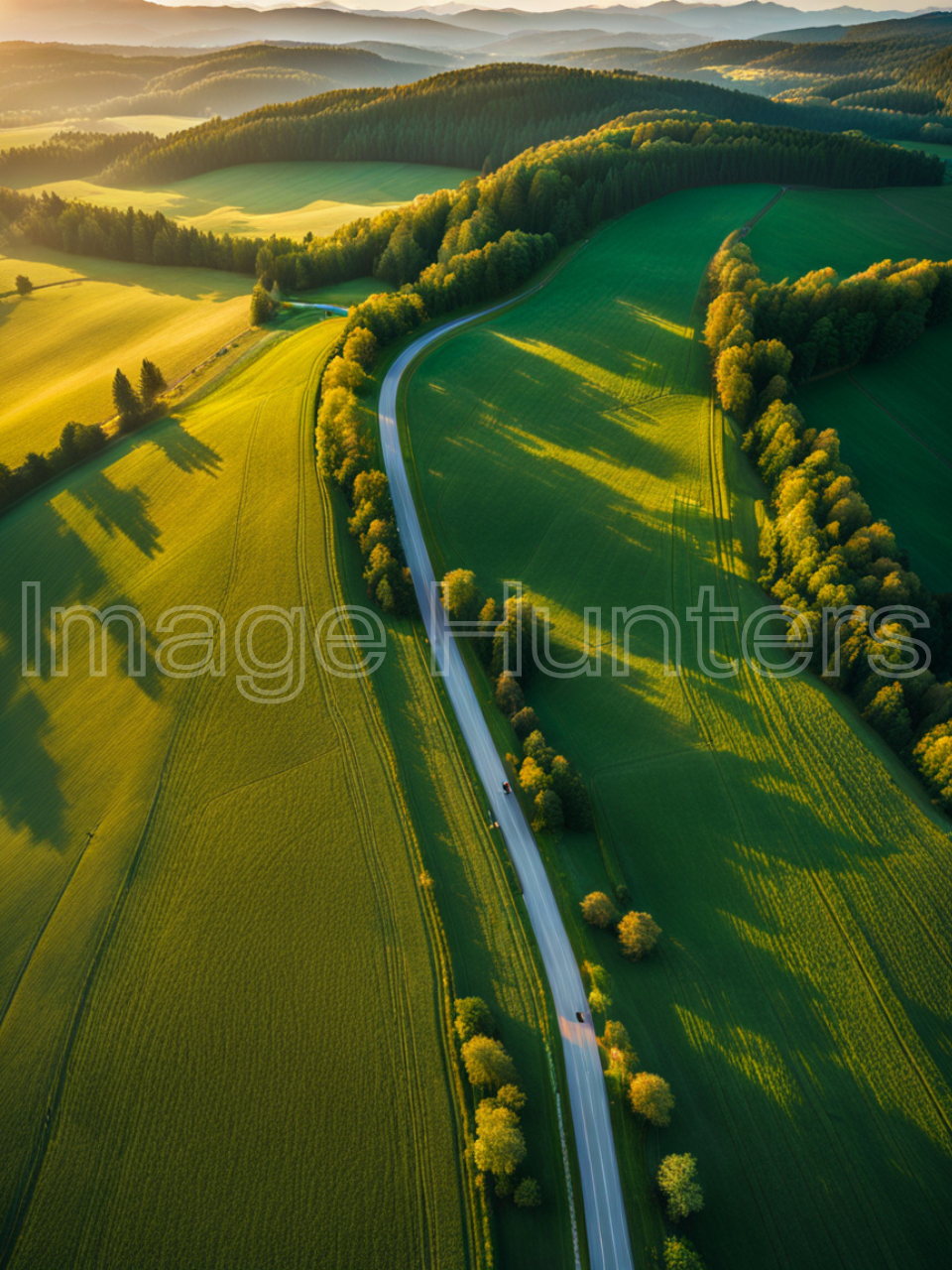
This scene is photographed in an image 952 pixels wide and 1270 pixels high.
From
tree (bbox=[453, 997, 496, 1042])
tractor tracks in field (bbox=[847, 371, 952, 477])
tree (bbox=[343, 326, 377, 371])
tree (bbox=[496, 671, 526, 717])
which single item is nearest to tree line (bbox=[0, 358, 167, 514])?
tree (bbox=[343, 326, 377, 371])

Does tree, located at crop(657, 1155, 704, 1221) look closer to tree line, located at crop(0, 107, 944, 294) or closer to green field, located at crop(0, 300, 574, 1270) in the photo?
green field, located at crop(0, 300, 574, 1270)

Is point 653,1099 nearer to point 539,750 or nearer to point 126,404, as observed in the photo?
point 539,750

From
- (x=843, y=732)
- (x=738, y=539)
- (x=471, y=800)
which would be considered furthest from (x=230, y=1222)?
(x=738, y=539)

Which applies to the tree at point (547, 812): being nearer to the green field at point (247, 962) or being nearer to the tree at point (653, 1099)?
the green field at point (247, 962)

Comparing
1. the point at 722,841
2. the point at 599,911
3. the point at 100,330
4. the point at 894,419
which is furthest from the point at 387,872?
the point at 100,330

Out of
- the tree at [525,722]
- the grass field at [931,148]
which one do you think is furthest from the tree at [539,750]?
the grass field at [931,148]
